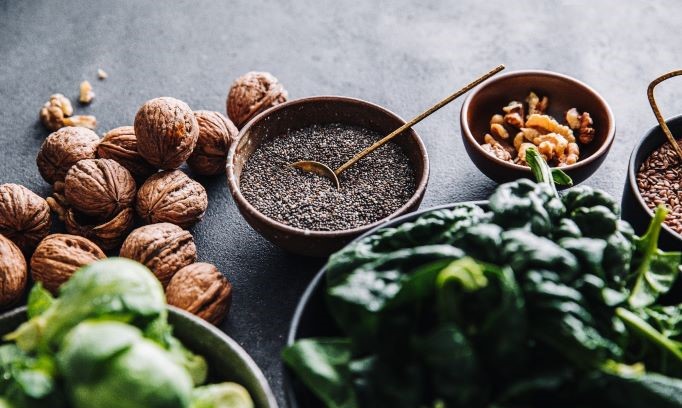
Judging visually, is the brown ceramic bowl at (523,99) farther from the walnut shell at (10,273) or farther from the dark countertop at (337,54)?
the walnut shell at (10,273)

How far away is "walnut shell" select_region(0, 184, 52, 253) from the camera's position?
124 centimetres

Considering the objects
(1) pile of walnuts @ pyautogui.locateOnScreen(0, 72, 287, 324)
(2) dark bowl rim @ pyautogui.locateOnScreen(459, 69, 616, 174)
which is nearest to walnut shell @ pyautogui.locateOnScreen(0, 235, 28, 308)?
(1) pile of walnuts @ pyautogui.locateOnScreen(0, 72, 287, 324)

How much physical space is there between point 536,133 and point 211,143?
69cm

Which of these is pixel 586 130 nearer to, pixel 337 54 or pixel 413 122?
pixel 413 122

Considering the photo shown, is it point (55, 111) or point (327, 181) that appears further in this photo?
point (55, 111)

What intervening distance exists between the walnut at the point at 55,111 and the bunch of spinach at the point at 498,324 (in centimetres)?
93

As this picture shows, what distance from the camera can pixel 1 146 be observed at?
1504 millimetres

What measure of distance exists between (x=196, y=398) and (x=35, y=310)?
26 centimetres

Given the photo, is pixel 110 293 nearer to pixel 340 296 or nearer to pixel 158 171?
pixel 340 296

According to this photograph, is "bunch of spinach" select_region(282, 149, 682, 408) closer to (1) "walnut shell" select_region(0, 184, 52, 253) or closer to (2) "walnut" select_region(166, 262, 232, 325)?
(2) "walnut" select_region(166, 262, 232, 325)

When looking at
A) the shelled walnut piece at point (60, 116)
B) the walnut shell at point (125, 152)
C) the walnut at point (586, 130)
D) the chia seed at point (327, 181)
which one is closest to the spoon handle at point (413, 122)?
the chia seed at point (327, 181)

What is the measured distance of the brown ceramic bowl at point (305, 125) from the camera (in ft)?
3.85

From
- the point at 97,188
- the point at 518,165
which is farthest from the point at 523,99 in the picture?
the point at 97,188

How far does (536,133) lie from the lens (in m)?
1.44
